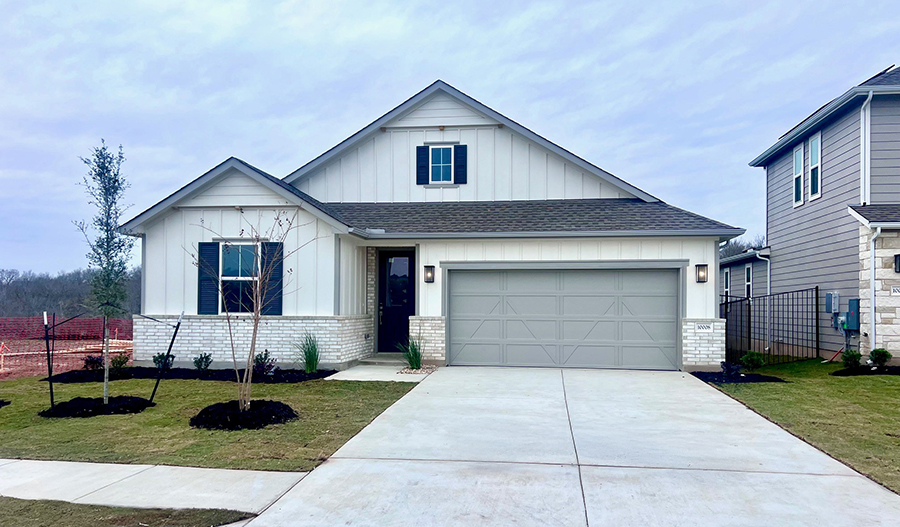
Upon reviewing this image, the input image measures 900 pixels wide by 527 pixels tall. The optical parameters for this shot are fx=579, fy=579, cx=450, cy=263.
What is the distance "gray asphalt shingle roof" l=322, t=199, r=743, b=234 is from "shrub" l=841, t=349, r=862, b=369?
122 inches

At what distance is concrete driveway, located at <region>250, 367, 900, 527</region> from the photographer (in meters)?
4.20

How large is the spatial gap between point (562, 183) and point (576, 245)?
2390 mm

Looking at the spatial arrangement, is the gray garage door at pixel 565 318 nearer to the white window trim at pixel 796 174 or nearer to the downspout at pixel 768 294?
the white window trim at pixel 796 174

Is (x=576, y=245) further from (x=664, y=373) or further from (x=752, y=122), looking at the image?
(x=752, y=122)

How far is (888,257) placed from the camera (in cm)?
1107

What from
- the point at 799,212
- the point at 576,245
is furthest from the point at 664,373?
the point at 799,212

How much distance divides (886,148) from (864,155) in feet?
1.45

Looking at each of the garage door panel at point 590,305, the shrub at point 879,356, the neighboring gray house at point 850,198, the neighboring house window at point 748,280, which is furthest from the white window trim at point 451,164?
the neighboring house window at point 748,280

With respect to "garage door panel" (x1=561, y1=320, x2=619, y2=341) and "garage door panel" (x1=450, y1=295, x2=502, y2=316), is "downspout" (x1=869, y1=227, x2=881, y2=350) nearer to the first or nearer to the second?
"garage door panel" (x1=561, y1=320, x2=619, y2=341)

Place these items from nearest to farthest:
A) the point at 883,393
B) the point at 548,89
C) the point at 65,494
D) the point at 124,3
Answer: the point at 65,494
the point at 883,393
the point at 124,3
the point at 548,89

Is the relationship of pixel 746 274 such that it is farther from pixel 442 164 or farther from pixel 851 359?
pixel 442 164

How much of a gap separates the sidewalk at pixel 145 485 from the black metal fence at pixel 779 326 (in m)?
11.0

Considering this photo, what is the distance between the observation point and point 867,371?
1070cm

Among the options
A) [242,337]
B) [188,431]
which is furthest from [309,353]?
[188,431]
